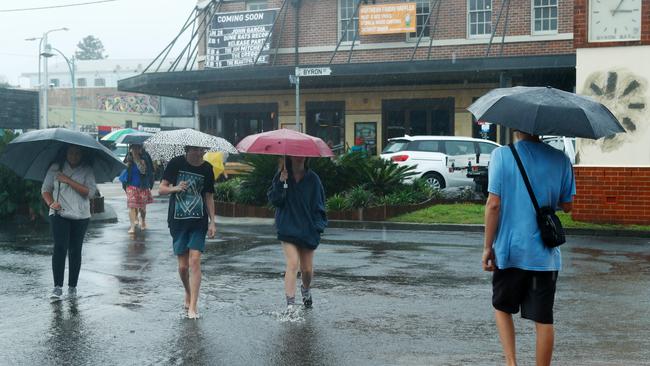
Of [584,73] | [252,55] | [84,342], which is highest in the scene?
[252,55]

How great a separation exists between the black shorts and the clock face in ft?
40.1

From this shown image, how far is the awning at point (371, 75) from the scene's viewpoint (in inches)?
1139

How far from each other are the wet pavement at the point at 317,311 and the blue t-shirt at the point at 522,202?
1.35 meters

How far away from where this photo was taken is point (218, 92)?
3756cm

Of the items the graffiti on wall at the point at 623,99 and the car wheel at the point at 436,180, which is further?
the car wheel at the point at 436,180

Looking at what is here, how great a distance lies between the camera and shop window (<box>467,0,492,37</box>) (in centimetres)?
3273

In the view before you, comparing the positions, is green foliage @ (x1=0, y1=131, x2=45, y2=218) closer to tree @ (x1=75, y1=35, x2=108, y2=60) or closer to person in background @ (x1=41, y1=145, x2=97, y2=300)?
person in background @ (x1=41, y1=145, x2=97, y2=300)

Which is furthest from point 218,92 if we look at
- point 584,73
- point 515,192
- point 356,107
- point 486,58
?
point 515,192

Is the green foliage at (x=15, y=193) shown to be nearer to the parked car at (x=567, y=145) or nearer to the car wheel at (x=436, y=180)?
the car wheel at (x=436, y=180)

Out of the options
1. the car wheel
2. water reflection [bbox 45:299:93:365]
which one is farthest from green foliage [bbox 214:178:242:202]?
water reflection [bbox 45:299:93:365]

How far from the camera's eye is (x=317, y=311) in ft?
29.2

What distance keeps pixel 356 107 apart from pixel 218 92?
252 inches

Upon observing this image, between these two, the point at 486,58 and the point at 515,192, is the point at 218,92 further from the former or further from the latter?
the point at 515,192

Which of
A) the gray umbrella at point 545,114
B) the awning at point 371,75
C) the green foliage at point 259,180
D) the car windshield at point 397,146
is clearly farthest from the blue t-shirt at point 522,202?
the awning at point 371,75
